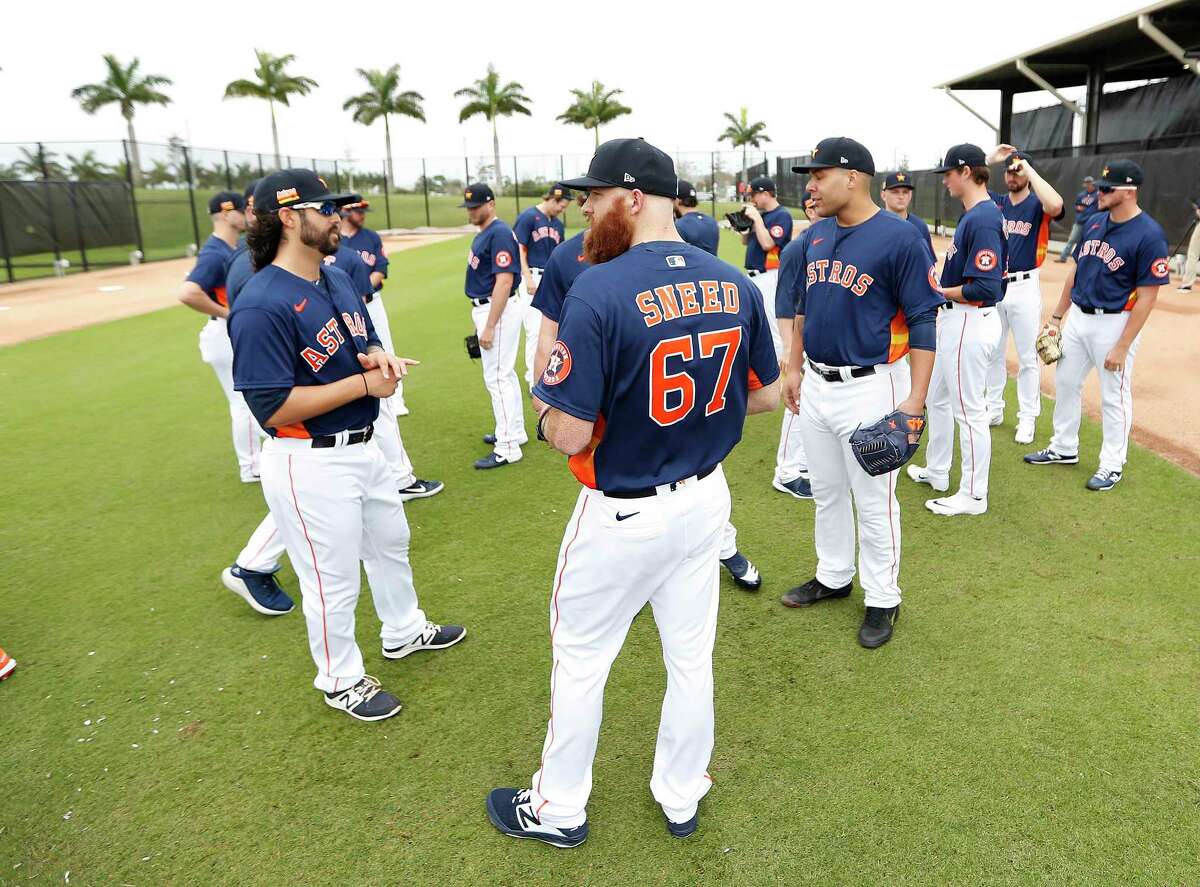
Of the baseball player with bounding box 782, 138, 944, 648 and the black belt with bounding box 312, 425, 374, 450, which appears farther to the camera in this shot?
the baseball player with bounding box 782, 138, 944, 648

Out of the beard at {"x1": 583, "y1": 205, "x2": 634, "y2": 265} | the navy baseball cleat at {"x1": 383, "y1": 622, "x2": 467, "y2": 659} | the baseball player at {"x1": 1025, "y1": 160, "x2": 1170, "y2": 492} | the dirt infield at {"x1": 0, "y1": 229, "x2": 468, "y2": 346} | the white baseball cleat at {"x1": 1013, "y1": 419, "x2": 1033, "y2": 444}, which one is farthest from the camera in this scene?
the dirt infield at {"x1": 0, "y1": 229, "x2": 468, "y2": 346}

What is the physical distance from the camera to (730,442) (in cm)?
262

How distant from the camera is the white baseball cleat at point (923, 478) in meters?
5.84

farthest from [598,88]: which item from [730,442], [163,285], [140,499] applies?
[730,442]

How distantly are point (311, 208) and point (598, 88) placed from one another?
48572mm

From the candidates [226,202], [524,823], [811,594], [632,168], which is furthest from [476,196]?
[524,823]

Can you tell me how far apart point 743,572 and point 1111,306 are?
3.55 metres

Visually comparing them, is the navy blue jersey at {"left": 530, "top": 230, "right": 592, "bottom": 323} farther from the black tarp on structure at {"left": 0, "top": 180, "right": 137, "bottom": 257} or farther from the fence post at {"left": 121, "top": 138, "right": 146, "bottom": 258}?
the fence post at {"left": 121, "top": 138, "right": 146, "bottom": 258}

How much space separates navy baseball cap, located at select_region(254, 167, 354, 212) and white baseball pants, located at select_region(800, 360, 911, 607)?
2.45 metres

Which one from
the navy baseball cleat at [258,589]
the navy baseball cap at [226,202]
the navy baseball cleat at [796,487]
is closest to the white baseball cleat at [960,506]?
the navy baseball cleat at [796,487]

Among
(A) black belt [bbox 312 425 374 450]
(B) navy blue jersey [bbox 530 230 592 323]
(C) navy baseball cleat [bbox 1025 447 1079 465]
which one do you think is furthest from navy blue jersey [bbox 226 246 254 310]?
(C) navy baseball cleat [bbox 1025 447 1079 465]

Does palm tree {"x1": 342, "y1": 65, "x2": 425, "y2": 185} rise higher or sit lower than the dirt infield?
higher

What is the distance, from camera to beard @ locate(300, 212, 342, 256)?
3064 mm

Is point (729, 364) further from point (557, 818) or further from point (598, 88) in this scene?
point (598, 88)
